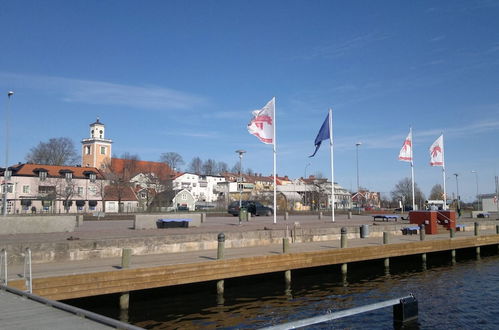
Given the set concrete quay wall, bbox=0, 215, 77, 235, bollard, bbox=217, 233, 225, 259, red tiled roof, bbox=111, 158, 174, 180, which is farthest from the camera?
red tiled roof, bbox=111, 158, 174, 180

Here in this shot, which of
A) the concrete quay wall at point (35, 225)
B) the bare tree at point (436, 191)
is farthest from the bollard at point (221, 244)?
the bare tree at point (436, 191)

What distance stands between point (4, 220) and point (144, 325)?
488 inches

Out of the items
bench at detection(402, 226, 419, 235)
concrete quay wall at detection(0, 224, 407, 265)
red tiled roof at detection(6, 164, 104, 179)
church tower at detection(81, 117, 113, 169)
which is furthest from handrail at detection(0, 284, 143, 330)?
church tower at detection(81, 117, 113, 169)

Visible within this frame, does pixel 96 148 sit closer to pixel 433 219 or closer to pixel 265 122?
pixel 265 122

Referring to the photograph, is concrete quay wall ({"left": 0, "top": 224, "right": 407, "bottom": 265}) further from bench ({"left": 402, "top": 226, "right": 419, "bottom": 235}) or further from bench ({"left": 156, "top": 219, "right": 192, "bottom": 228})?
bench ({"left": 402, "top": 226, "right": 419, "bottom": 235})

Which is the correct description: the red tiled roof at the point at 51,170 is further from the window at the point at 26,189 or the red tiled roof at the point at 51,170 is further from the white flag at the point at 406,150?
the white flag at the point at 406,150

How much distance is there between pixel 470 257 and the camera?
2836cm

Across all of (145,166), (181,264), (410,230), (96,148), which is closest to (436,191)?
(145,166)

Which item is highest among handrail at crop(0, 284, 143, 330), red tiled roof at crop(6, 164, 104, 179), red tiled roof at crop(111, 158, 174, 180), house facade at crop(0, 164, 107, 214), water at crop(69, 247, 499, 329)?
red tiled roof at crop(111, 158, 174, 180)

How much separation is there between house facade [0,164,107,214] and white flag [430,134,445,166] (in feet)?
200

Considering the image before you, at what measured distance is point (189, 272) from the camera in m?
14.8

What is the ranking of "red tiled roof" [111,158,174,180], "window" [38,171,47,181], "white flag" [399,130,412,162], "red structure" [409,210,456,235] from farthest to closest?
1. "red tiled roof" [111,158,174,180]
2. "window" [38,171,47,181]
3. "white flag" [399,130,412,162]
4. "red structure" [409,210,456,235]

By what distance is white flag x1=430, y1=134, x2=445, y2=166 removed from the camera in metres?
39.2

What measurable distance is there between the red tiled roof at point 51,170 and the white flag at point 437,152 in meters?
71.2
